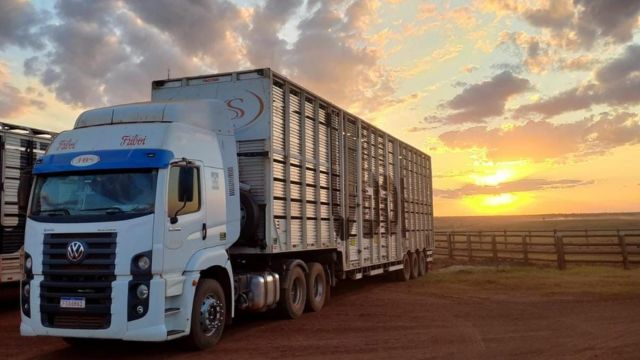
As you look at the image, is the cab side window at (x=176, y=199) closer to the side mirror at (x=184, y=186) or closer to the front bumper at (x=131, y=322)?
the side mirror at (x=184, y=186)

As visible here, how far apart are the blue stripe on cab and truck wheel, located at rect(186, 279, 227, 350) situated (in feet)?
6.02

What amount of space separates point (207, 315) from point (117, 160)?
2.52 m

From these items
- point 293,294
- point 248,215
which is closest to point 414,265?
point 293,294

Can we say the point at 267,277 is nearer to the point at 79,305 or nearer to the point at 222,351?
the point at 222,351

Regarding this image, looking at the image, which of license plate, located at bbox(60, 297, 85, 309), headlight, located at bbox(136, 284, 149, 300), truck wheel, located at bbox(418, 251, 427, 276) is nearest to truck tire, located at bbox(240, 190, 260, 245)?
headlight, located at bbox(136, 284, 149, 300)

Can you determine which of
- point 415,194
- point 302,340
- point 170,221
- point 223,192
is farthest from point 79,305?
point 415,194

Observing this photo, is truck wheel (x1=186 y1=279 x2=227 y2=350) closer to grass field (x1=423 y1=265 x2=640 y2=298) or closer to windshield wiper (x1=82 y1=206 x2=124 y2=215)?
windshield wiper (x1=82 y1=206 x2=124 y2=215)

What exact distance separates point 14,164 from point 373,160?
859cm

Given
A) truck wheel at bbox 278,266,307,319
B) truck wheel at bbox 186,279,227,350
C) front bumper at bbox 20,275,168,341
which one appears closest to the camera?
front bumper at bbox 20,275,168,341

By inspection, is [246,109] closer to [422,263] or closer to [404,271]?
[404,271]

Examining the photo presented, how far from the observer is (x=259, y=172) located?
410 inches

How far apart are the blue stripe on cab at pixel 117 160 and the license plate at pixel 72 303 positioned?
66.8 inches

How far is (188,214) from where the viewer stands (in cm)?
817

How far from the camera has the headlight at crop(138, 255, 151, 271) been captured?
7.42 metres
